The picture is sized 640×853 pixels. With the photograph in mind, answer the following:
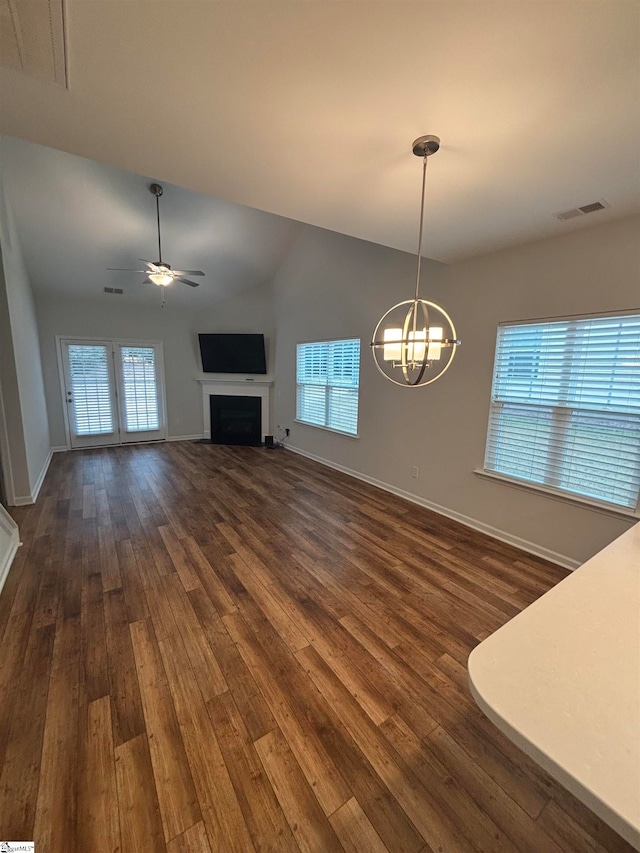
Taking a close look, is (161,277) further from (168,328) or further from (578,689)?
(578,689)

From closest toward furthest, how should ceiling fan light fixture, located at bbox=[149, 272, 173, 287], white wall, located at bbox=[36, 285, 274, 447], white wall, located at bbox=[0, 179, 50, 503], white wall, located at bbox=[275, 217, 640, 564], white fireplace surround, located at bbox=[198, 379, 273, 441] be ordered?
white wall, located at bbox=[275, 217, 640, 564]
white wall, located at bbox=[0, 179, 50, 503]
ceiling fan light fixture, located at bbox=[149, 272, 173, 287]
white wall, located at bbox=[36, 285, 274, 447]
white fireplace surround, located at bbox=[198, 379, 273, 441]

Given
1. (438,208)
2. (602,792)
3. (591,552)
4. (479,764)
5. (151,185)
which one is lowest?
(479,764)

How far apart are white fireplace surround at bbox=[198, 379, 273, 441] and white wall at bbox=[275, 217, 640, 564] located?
1.60 metres

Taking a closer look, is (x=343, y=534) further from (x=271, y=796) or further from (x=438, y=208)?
(x=438, y=208)

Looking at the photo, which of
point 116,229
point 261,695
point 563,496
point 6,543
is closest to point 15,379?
point 6,543

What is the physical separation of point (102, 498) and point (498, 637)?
14.3 ft

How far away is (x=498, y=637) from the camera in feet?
2.79

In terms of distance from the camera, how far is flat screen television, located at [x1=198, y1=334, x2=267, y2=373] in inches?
258

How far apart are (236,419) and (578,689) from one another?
21.4 feet

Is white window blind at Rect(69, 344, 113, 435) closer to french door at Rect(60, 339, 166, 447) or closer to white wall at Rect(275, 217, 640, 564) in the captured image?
french door at Rect(60, 339, 166, 447)

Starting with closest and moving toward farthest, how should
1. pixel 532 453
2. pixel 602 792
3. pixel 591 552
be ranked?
1. pixel 602 792
2. pixel 591 552
3. pixel 532 453

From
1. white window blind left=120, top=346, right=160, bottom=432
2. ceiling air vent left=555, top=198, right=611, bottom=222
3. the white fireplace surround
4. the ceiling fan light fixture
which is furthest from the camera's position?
the white fireplace surround

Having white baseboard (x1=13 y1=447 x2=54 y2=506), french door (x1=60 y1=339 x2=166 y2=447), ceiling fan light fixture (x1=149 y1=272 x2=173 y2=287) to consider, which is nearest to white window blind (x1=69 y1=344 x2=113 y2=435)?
french door (x1=60 y1=339 x2=166 y2=447)

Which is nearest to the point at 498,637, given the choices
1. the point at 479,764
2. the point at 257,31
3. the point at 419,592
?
the point at 479,764
